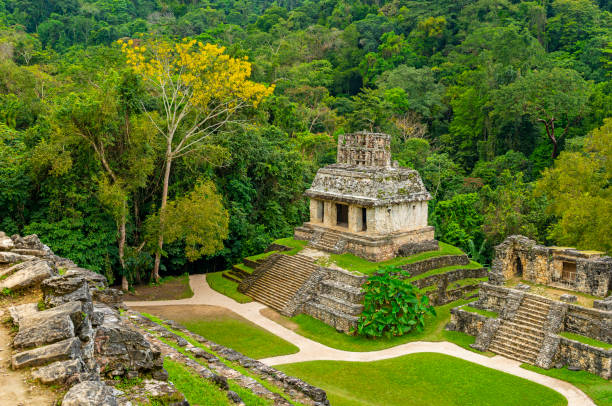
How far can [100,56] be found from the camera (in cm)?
3422

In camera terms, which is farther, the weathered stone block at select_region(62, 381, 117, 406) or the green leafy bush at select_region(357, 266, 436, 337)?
the green leafy bush at select_region(357, 266, 436, 337)

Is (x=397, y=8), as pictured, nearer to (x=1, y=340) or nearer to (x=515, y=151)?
(x=515, y=151)

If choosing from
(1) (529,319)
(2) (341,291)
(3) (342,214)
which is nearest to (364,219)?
(3) (342,214)

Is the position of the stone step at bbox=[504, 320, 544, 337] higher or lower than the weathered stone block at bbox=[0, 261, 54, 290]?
lower

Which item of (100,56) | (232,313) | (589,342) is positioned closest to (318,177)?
(232,313)

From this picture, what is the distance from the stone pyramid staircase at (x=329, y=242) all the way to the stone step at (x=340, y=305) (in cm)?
290

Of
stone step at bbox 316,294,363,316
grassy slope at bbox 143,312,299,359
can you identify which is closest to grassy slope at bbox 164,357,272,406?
grassy slope at bbox 143,312,299,359

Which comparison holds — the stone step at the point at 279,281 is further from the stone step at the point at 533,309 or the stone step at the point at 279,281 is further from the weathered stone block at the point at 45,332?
the weathered stone block at the point at 45,332

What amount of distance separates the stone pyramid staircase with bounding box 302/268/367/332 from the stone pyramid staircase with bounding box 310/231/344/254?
5.83 feet

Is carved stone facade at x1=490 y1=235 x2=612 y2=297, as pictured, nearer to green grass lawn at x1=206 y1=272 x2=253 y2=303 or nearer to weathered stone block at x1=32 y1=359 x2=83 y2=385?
green grass lawn at x1=206 y1=272 x2=253 y2=303

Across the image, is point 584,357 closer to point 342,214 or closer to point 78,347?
point 342,214

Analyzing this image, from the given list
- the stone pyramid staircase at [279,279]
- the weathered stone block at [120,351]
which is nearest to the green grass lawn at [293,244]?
the stone pyramid staircase at [279,279]

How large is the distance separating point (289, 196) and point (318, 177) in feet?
17.7

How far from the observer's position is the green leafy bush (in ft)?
61.7
